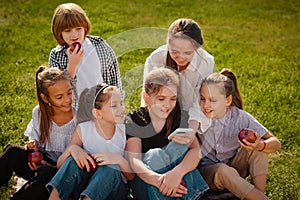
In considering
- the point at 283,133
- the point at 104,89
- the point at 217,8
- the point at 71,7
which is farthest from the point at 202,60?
the point at 217,8

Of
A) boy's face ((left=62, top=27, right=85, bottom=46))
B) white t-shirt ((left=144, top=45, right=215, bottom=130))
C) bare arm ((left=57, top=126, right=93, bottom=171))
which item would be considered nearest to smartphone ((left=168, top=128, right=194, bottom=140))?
white t-shirt ((left=144, top=45, right=215, bottom=130))

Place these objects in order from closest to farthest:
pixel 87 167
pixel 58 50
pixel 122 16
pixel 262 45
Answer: pixel 87 167
pixel 58 50
pixel 262 45
pixel 122 16

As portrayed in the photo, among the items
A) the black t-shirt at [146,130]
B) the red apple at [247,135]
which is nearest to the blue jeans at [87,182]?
the black t-shirt at [146,130]

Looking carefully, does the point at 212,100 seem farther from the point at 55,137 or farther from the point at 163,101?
the point at 55,137

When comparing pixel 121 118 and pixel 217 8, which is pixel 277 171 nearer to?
pixel 121 118

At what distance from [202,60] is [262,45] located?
3.83 meters

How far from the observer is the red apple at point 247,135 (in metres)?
3.60

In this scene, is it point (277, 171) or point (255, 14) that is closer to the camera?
point (277, 171)

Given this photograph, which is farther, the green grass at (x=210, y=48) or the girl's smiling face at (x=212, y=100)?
the green grass at (x=210, y=48)

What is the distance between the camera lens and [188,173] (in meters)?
3.51

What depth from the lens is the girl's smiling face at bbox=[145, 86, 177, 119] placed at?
143 inches

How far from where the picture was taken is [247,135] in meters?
3.61

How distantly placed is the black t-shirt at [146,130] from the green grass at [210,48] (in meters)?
0.79

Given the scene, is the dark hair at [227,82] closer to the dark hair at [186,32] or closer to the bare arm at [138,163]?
the dark hair at [186,32]
